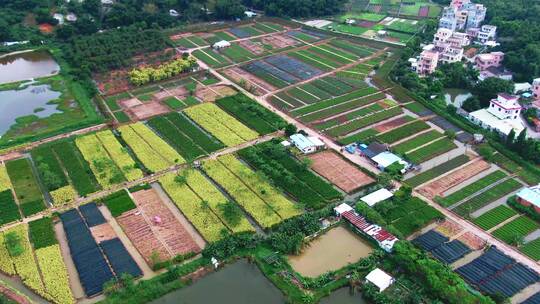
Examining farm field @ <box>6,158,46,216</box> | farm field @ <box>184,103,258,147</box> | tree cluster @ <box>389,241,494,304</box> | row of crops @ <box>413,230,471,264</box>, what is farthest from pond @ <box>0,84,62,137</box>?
row of crops @ <box>413,230,471,264</box>

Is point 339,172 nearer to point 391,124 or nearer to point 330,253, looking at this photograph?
point 330,253

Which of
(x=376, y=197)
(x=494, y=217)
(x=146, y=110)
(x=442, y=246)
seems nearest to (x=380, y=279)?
(x=442, y=246)

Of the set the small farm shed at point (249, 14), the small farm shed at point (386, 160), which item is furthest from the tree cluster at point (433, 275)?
the small farm shed at point (249, 14)

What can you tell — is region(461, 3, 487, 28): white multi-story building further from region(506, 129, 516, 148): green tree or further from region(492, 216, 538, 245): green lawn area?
region(492, 216, 538, 245): green lawn area

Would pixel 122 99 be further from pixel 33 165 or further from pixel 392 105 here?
pixel 392 105

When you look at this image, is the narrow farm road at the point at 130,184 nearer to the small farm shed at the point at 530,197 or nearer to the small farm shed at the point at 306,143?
the small farm shed at the point at 306,143
